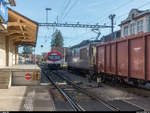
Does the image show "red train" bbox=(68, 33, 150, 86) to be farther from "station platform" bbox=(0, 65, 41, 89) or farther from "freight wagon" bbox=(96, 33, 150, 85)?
"station platform" bbox=(0, 65, 41, 89)

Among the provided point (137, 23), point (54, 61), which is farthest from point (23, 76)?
point (137, 23)

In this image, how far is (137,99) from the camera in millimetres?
9133

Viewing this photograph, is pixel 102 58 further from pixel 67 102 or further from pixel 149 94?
pixel 67 102

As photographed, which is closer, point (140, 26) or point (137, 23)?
point (140, 26)

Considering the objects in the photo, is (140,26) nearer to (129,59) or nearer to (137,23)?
(137,23)

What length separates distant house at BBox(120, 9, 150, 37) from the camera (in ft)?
79.2

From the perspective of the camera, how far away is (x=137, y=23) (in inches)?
1046

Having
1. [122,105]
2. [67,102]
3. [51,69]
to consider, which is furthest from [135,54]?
[51,69]

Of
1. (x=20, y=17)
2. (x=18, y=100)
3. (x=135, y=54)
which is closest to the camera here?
(x=18, y=100)

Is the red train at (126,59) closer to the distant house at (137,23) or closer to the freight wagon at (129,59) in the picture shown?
the freight wagon at (129,59)

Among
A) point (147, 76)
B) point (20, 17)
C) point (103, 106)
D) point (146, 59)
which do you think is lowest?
point (103, 106)

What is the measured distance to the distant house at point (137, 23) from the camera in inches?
950

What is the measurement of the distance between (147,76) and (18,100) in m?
5.63

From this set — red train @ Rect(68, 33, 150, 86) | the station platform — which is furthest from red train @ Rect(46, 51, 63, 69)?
the station platform
